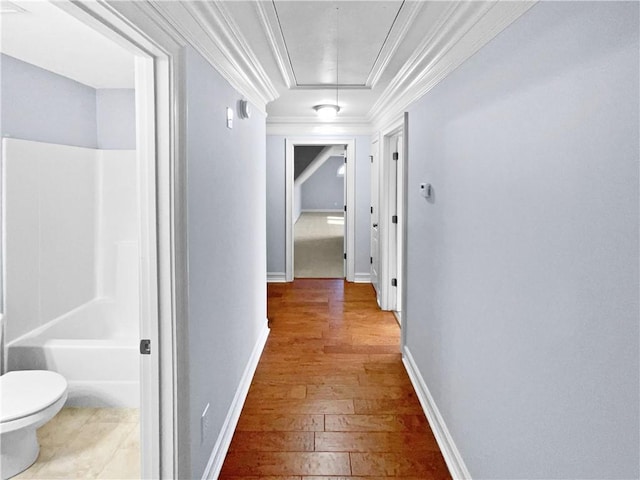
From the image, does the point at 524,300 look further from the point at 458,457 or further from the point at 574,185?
the point at 458,457

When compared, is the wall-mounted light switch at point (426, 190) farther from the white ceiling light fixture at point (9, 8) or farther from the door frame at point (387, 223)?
the white ceiling light fixture at point (9, 8)

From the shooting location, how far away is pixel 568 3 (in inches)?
46.5

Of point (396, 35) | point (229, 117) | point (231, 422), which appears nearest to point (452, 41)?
point (396, 35)

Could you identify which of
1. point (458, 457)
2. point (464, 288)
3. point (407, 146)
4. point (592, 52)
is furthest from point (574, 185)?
point (407, 146)

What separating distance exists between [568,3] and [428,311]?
1927 millimetres

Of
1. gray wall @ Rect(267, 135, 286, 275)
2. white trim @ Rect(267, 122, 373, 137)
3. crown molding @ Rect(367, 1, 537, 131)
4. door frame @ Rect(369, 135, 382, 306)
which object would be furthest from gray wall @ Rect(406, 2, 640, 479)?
gray wall @ Rect(267, 135, 286, 275)

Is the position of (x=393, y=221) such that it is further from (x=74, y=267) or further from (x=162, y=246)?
(x=162, y=246)

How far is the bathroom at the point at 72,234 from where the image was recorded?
7.98 ft

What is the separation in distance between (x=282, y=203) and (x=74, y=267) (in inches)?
125

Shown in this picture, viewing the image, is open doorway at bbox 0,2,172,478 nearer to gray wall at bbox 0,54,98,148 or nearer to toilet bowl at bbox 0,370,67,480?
gray wall at bbox 0,54,98,148

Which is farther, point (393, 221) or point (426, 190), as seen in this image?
point (393, 221)

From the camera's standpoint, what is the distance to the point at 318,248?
9117mm

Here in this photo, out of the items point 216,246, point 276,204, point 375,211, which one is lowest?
point 216,246

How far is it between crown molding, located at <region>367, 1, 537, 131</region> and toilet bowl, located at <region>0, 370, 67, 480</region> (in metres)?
2.62
